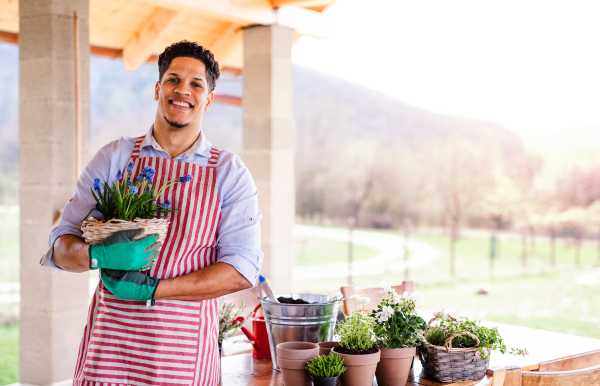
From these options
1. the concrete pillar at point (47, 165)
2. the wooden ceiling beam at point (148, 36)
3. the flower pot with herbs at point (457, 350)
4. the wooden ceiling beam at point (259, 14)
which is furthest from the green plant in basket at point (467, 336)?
the wooden ceiling beam at point (148, 36)

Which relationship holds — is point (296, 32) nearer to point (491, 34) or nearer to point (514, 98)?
point (514, 98)

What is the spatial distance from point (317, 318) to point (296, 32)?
373cm

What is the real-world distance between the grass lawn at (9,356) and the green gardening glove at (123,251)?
5.00 metres

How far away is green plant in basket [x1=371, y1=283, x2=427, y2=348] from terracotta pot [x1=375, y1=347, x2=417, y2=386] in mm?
28

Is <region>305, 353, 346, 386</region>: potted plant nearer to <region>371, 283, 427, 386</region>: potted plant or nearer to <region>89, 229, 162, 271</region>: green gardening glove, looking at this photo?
A: <region>371, 283, 427, 386</region>: potted plant

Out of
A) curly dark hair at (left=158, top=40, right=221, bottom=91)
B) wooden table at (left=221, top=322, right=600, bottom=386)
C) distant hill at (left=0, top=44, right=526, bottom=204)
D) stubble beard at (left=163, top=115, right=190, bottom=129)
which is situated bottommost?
wooden table at (left=221, top=322, right=600, bottom=386)

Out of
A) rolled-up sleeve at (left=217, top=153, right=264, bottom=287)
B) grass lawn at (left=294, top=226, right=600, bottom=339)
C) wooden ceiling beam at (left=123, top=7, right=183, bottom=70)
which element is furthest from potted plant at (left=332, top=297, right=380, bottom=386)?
grass lawn at (left=294, top=226, right=600, bottom=339)

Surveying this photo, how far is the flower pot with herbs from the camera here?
1.85 metres

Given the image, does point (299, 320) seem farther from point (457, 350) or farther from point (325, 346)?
point (457, 350)

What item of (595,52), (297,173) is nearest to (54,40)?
(595,52)

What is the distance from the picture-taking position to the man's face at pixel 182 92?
5.39ft

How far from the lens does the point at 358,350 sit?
5.65ft

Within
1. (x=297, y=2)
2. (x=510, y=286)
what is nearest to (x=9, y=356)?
(x=297, y=2)

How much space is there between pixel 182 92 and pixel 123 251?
1.67 feet
